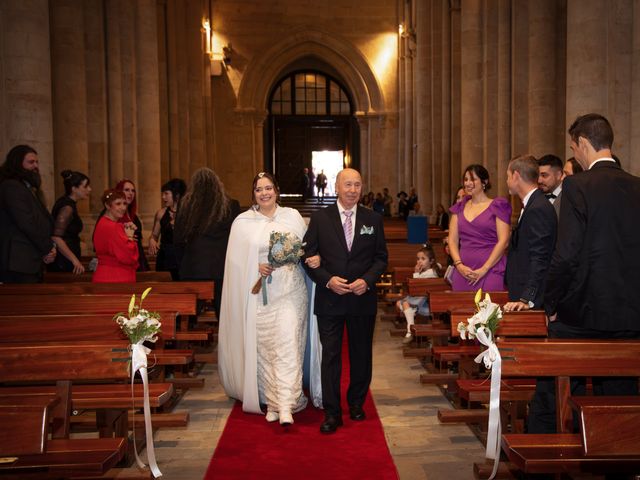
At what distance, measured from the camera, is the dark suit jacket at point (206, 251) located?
850 cm

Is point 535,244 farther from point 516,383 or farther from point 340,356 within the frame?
point 340,356

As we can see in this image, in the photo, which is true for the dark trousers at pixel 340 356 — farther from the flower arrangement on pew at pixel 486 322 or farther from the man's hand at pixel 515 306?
the flower arrangement on pew at pixel 486 322

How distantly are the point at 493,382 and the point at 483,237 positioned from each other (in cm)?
288

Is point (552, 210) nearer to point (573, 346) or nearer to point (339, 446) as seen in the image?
point (573, 346)

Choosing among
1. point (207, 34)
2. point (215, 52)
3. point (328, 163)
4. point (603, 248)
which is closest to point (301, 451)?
point (603, 248)

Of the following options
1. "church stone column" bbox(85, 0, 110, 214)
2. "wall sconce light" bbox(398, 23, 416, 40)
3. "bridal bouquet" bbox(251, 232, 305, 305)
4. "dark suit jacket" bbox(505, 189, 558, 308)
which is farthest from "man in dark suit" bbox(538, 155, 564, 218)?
"wall sconce light" bbox(398, 23, 416, 40)

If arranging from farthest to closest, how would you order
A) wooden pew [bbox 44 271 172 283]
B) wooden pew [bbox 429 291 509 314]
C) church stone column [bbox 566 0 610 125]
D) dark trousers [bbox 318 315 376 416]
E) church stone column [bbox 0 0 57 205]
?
church stone column [bbox 0 0 57 205], church stone column [bbox 566 0 610 125], wooden pew [bbox 44 271 172 283], wooden pew [bbox 429 291 509 314], dark trousers [bbox 318 315 376 416]

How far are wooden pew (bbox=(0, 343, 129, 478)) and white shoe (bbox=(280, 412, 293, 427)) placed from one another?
5.98 feet

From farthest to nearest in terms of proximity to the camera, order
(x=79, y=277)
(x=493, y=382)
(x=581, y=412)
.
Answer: (x=79, y=277), (x=493, y=382), (x=581, y=412)

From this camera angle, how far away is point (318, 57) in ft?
116

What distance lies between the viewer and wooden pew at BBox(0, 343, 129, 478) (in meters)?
3.75

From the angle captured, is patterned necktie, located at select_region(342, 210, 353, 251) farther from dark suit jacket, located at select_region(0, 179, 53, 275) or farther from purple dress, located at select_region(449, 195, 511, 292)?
dark suit jacket, located at select_region(0, 179, 53, 275)

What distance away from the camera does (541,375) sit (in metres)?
4.39

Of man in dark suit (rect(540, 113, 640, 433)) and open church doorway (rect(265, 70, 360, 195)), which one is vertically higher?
open church doorway (rect(265, 70, 360, 195))
